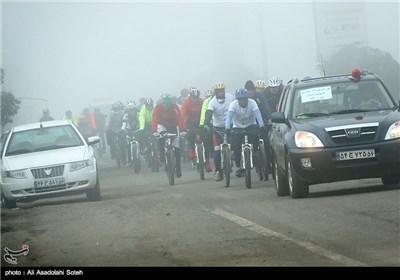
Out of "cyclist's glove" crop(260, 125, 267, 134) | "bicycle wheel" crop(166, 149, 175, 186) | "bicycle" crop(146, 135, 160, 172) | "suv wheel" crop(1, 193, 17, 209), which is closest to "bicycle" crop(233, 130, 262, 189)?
"cyclist's glove" crop(260, 125, 267, 134)

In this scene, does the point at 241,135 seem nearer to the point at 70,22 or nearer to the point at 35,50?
the point at 35,50

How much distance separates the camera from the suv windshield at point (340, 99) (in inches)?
670

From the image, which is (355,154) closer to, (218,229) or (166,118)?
(218,229)

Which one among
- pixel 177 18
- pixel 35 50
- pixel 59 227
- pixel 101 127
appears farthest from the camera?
pixel 35 50

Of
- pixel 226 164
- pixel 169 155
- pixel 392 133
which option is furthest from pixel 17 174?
pixel 392 133

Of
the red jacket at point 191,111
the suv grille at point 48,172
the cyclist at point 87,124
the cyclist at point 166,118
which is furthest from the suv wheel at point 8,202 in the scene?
the cyclist at point 87,124

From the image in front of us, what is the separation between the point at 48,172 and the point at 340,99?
5.77m

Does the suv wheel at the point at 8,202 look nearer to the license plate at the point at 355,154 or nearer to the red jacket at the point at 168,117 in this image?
the red jacket at the point at 168,117

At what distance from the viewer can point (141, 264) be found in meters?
10.6

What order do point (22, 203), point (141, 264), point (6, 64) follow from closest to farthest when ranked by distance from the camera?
point (141, 264) → point (22, 203) → point (6, 64)

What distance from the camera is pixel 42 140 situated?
70.7 ft

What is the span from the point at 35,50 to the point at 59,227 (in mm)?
98439

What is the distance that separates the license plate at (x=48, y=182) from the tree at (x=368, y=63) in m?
37.1

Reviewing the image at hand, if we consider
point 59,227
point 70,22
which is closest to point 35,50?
point 70,22
